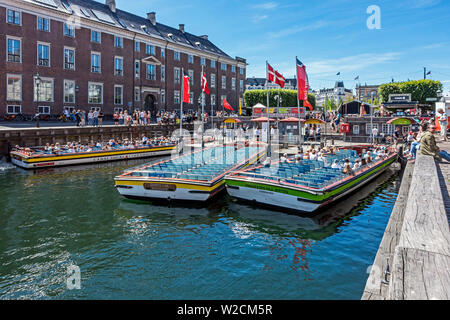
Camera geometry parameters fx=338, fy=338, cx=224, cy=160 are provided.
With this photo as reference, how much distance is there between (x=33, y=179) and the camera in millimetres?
21750

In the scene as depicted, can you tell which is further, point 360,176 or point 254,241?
point 360,176

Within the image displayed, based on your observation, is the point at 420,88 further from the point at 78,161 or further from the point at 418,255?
the point at 418,255

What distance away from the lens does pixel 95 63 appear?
4494cm

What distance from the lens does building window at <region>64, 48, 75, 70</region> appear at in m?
41.6

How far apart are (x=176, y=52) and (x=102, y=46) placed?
48.7 feet

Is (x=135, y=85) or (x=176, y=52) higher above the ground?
(x=176, y=52)

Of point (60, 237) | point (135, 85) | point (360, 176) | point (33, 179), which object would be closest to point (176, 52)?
point (135, 85)

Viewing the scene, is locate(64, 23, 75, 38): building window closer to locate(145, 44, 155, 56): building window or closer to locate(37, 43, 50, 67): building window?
locate(37, 43, 50, 67): building window

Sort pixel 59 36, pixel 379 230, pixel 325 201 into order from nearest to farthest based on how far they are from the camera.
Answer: pixel 379 230, pixel 325 201, pixel 59 36

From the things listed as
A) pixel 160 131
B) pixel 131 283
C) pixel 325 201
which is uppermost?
pixel 160 131

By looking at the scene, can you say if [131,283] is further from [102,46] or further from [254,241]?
[102,46]

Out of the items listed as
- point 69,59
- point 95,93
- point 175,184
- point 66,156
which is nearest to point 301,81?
point 175,184

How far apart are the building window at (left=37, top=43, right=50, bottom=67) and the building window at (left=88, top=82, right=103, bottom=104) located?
5904 millimetres

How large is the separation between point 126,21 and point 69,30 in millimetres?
11613
